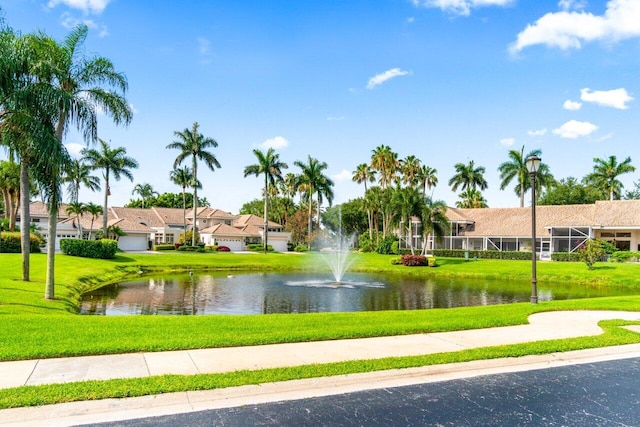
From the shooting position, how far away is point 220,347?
888cm

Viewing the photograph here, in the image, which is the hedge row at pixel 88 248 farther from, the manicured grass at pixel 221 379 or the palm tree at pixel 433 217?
the manicured grass at pixel 221 379

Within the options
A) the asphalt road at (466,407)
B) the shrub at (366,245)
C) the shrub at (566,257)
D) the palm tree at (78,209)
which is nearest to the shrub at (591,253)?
the shrub at (566,257)

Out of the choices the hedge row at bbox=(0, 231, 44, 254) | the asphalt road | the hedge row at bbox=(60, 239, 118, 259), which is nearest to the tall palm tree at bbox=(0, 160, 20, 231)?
the hedge row at bbox=(0, 231, 44, 254)

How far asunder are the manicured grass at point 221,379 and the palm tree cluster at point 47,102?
9420mm

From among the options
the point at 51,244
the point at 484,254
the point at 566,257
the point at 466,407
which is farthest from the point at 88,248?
the point at 566,257

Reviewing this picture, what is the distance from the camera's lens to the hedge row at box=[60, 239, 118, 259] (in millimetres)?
39781

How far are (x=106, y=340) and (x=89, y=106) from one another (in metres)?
10.7

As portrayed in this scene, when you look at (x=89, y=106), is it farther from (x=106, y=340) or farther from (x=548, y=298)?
(x=548, y=298)

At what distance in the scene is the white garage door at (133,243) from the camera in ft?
201

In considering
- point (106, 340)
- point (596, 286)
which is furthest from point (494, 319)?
point (596, 286)

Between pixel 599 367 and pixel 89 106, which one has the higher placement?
pixel 89 106

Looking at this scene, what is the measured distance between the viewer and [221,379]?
6754 mm

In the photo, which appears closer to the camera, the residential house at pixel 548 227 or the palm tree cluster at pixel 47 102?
the palm tree cluster at pixel 47 102

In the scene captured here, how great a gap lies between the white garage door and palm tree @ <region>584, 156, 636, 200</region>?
→ 64.0 meters
